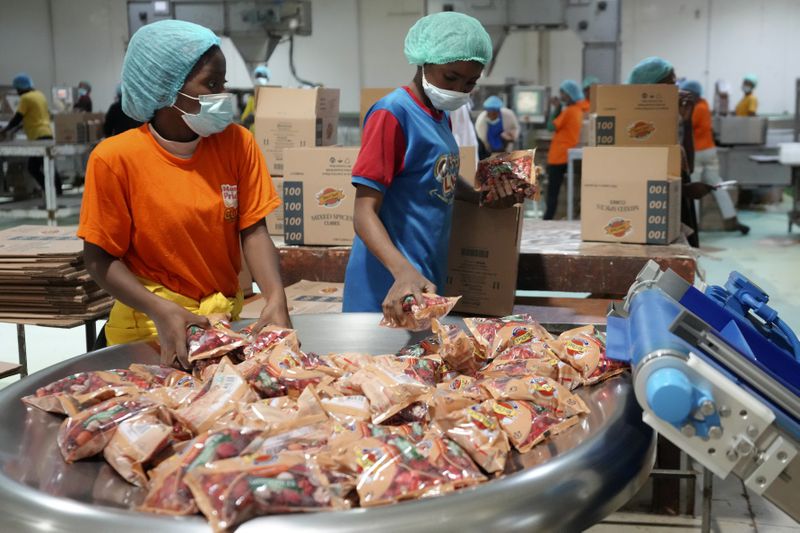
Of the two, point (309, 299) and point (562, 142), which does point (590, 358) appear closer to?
point (309, 299)

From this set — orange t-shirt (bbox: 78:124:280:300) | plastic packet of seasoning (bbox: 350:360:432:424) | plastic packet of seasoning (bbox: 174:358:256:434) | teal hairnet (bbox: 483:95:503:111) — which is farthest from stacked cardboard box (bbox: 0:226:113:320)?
teal hairnet (bbox: 483:95:503:111)

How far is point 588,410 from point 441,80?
1038 millimetres

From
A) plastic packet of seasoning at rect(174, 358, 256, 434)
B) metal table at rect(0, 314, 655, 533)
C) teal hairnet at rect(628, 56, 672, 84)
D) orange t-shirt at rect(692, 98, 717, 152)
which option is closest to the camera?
metal table at rect(0, 314, 655, 533)

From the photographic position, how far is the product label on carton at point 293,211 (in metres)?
3.48

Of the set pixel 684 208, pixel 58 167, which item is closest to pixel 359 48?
pixel 58 167

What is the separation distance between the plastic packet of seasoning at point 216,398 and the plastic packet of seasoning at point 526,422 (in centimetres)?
39

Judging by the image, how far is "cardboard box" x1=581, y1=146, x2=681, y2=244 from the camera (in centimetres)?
353

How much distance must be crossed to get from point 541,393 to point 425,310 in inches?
15.6

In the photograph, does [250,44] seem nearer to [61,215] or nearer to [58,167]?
[61,215]

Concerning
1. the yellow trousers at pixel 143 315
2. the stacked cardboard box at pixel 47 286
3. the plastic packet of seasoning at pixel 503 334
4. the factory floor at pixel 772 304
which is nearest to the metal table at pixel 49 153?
the factory floor at pixel 772 304

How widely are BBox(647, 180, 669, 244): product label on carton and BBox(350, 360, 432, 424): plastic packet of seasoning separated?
7.77ft

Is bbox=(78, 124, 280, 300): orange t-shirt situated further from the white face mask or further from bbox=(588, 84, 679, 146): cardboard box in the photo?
bbox=(588, 84, 679, 146): cardboard box

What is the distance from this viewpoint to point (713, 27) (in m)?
14.9

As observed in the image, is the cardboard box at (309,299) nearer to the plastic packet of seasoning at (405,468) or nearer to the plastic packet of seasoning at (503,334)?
the plastic packet of seasoning at (503,334)
